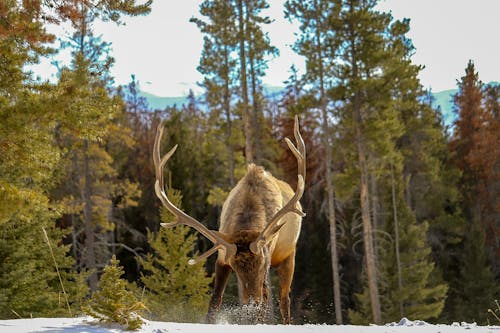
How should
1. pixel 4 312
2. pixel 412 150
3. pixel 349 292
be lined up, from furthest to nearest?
pixel 349 292, pixel 412 150, pixel 4 312

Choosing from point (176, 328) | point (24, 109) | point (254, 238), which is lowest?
point (176, 328)

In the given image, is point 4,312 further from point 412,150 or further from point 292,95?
point 292,95

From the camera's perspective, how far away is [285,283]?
29.0 feet

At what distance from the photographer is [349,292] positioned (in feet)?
108

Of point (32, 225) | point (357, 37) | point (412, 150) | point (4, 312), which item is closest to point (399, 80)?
point (357, 37)

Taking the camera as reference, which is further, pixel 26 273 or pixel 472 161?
pixel 472 161

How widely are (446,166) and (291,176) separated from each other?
1029 centimetres

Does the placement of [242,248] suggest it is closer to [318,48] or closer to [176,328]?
[176,328]

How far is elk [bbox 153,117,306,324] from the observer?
6984 mm

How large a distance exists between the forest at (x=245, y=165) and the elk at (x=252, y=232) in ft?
6.61

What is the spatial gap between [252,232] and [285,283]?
1961mm

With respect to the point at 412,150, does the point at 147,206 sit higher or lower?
lower

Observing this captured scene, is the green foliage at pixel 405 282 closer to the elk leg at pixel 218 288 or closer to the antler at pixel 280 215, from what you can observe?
the antler at pixel 280 215

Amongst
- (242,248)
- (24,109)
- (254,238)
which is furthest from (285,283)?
(24,109)
